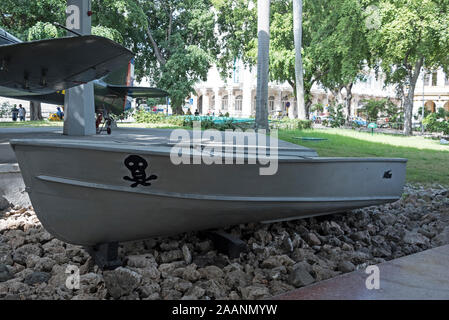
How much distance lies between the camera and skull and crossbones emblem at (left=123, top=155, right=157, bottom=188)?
3325 mm

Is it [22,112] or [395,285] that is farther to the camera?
[22,112]

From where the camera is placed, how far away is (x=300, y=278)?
3.46 m

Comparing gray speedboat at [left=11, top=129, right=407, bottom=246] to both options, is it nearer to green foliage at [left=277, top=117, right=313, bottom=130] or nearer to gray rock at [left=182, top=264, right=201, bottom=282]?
gray rock at [left=182, top=264, right=201, bottom=282]

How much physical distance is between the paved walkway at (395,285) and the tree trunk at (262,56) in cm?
1261

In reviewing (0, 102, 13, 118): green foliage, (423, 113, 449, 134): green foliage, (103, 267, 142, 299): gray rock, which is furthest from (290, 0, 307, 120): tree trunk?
(0, 102, 13, 118): green foliage

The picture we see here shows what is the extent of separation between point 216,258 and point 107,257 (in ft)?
3.76

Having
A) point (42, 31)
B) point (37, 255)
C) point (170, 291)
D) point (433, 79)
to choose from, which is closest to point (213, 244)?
point (170, 291)

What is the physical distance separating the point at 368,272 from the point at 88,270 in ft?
8.42

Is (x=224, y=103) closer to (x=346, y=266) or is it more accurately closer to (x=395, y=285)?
(x=346, y=266)

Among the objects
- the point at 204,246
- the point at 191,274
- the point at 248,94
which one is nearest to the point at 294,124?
A: the point at 204,246

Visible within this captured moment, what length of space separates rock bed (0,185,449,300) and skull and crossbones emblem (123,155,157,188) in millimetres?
800

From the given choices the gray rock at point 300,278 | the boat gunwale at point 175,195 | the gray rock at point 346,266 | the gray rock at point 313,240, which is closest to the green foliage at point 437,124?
the gray rock at point 313,240
